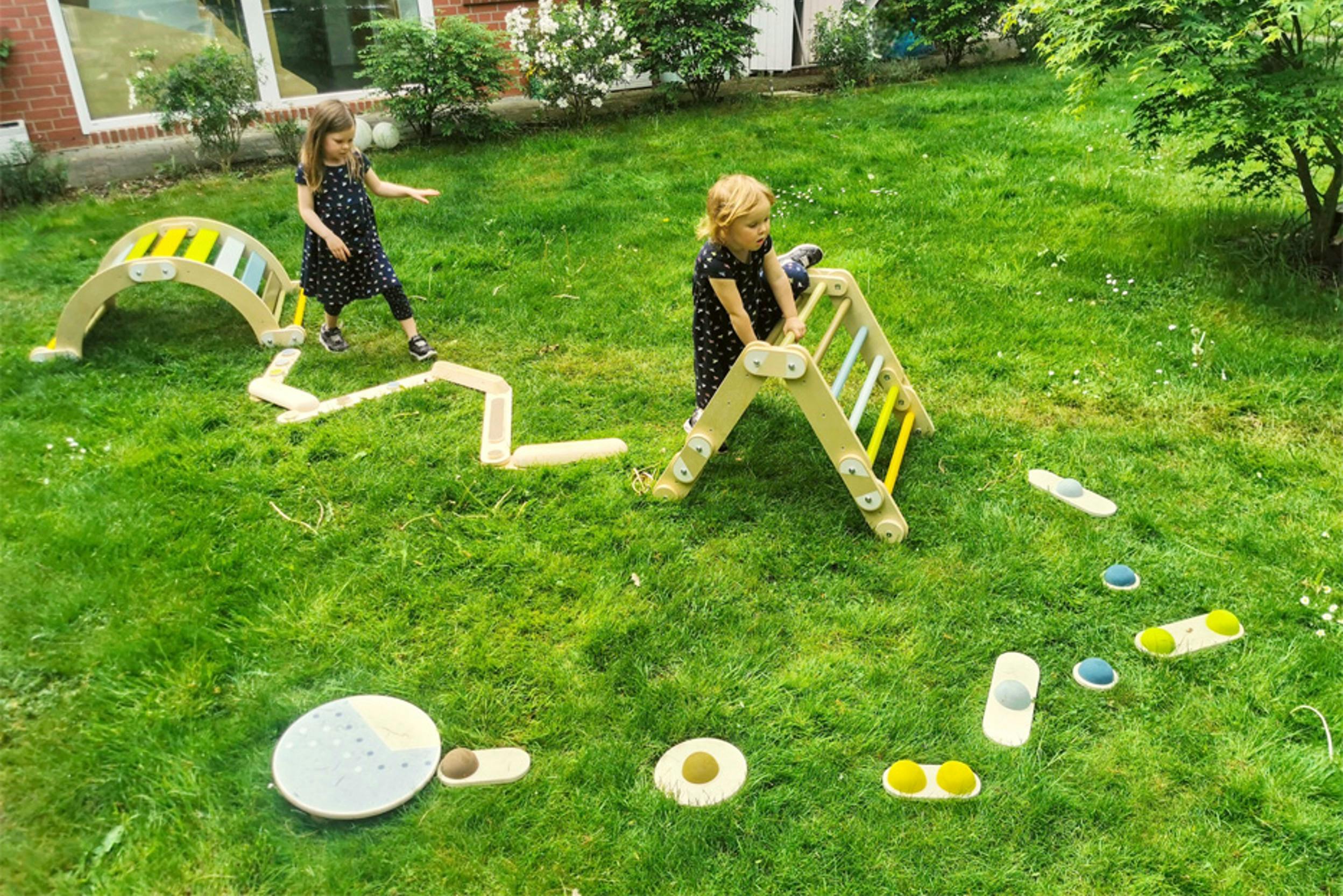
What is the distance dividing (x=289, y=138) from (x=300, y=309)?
378cm

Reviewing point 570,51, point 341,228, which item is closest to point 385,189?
point 341,228

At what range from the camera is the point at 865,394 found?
348 centimetres

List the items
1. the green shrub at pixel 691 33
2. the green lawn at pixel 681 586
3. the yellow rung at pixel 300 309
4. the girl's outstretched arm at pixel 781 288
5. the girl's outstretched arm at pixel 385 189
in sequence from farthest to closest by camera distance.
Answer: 1. the green shrub at pixel 691 33
2. the yellow rung at pixel 300 309
3. the girl's outstretched arm at pixel 385 189
4. the girl's outstretched arm at pixel 781 288
5. the green lawn at pixel 681 586

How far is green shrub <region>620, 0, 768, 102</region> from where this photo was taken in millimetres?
8539

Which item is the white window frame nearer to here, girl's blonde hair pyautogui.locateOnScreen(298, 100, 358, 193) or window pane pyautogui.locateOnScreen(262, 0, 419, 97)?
window pane pyautogui.locateOnScreen(262, 0, 419, 97)

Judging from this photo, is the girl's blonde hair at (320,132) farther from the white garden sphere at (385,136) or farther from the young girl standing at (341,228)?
the white garden sphere at (385,136)

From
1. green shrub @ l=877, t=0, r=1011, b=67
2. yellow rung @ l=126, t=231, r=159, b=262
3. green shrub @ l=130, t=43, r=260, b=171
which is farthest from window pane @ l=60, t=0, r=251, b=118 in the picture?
green shrub @ l=877, t=0, r=1011, b=67

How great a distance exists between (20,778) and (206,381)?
251cm

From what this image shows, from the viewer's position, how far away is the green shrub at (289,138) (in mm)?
8047

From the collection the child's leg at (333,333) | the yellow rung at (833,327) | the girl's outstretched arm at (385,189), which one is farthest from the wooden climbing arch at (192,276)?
the yellow rung at (833,327)

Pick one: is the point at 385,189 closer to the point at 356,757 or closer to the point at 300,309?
the point at 300,309

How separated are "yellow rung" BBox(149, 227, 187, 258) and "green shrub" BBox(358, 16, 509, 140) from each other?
3.46 metres

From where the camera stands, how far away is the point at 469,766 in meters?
2.47

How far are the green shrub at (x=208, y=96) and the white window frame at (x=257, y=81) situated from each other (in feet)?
1.60
